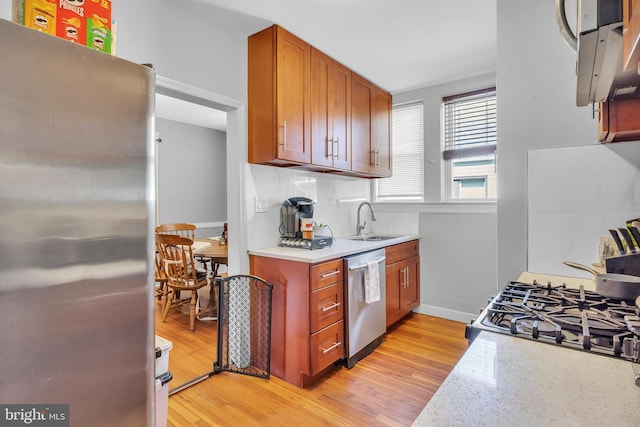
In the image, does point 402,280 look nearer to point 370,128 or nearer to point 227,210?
point 370,128

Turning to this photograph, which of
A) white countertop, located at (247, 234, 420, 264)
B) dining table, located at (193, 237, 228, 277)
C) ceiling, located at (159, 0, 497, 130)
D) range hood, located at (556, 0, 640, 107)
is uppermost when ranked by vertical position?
ceiling, located at (159, 0, 497, 130)

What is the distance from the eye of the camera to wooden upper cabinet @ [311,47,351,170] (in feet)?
8.25

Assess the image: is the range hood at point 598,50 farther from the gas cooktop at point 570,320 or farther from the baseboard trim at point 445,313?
the baseboard trim at point 445,313

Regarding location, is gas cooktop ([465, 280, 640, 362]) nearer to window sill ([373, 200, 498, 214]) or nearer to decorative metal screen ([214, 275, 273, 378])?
decorative metal screen ([214, 275, 273, 378])

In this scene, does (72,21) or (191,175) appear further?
(191,175)

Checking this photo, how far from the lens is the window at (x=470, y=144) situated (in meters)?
3.13

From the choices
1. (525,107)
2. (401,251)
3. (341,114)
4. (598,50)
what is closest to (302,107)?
(341,114)

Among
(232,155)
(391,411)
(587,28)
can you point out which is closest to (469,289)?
(391,411)

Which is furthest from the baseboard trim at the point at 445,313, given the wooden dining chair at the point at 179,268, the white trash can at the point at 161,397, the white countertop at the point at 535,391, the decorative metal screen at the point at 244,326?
the white trash can at the point at 161,397

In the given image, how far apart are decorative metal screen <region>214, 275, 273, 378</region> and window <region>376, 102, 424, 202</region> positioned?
85.8 inches

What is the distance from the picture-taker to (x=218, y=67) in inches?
85.0

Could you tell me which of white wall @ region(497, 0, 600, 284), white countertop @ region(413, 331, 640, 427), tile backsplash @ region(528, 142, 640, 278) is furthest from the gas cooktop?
white wall @ region(497, 0, 600, 284)

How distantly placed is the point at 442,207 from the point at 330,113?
1628 millimetres

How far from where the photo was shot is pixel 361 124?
10.2ft
